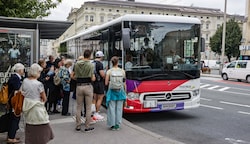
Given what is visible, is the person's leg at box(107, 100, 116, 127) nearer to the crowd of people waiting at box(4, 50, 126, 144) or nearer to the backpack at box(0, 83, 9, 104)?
the crowd of people waiting at box(4, 50, 126, 144)

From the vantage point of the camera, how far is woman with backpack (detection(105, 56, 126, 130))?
6758mm

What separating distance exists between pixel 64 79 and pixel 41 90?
369 centimetres

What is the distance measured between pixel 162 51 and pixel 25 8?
20.0 feet

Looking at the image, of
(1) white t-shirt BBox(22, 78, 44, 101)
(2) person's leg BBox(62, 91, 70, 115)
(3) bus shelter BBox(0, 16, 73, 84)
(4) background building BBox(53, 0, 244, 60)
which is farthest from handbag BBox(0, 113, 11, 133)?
(4) background building BBox(53, 0, 244, 60)

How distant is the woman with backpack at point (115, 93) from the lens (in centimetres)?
676

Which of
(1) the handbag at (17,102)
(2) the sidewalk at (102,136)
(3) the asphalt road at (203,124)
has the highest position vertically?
(1) the handbag at (17,102)

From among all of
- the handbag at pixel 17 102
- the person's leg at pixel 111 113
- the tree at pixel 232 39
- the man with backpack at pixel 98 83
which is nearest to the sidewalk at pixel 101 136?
the person's leg at pixel 111 113

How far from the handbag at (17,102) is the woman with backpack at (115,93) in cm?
229

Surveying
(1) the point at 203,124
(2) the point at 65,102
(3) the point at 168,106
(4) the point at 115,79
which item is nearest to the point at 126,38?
(4) the point at 115,79

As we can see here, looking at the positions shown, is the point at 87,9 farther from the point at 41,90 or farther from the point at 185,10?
the point at 41,90

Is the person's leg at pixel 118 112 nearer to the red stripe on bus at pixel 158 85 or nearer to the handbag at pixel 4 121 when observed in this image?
the red stripe on bus at pixel 158 85

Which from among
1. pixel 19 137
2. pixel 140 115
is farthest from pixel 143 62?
pixel 19 137

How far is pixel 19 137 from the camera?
19.5 feet

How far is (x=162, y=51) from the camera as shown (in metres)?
8.23
